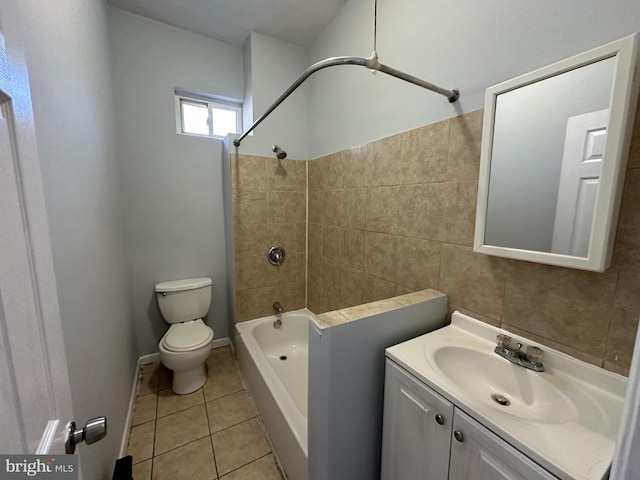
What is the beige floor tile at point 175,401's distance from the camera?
71.8 inches

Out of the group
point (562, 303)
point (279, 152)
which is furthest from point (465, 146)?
point (279, 152)

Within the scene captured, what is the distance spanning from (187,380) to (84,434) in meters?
1.70

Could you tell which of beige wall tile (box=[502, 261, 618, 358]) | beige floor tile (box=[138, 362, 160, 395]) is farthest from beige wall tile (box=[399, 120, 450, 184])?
beige floor tile (box=[138, 362, 160, 395])

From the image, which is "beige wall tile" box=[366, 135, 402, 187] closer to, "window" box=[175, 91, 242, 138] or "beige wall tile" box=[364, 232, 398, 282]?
"beige wall tile" box=[364, 232, 398, 282]

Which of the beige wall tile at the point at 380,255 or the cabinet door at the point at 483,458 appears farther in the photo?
the beige wall tile at the point at 380,255

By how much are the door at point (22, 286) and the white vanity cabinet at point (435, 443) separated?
3.22 feet

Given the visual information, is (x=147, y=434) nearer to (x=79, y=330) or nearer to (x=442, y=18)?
(x=79, y=330)

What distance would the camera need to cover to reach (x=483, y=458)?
74 centimetres

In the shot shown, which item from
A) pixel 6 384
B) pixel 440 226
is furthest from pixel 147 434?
pixel 440 226

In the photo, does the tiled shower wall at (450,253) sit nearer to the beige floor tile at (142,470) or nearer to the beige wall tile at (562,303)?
the beige wall tile at (562,303)

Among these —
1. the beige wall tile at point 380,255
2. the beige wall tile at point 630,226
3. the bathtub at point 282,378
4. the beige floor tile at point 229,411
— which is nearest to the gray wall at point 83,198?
the beige floor tile at point 229,411

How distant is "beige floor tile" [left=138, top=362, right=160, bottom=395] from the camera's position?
202 centimetres

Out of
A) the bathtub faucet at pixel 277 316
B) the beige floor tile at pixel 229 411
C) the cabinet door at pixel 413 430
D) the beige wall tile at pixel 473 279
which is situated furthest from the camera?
the bathtub faucet at pixel 277 316

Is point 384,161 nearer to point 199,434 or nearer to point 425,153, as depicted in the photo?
point 425,153
